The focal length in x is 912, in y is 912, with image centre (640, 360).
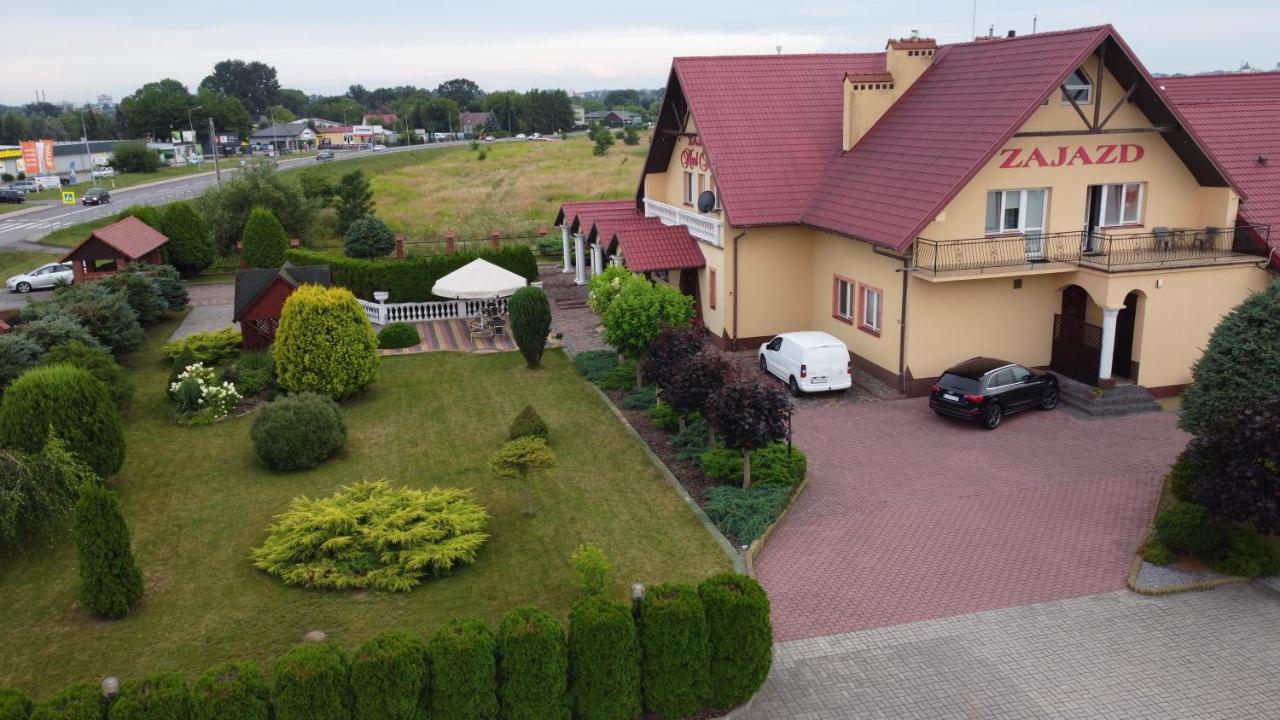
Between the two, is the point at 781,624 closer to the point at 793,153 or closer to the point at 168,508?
the point at 168,508

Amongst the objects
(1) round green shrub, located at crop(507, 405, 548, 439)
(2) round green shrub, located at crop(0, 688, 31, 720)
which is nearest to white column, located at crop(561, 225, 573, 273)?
(1) round green shrub, located at crop(507, 405, 548, 439)

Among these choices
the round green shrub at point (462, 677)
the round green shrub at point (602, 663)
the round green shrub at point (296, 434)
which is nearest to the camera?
the round green shrub at point (462, 677)

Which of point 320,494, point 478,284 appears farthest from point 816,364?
point 478,284

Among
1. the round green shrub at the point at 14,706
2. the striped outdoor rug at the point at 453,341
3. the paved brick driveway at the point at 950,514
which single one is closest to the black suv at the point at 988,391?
the paved brick driveway at the point at 950,514

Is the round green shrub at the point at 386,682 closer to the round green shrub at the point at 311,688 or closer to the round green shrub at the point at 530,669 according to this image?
the round green shrub at the point at 311,688

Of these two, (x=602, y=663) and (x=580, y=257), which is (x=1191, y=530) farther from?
(x=580, y=257)
